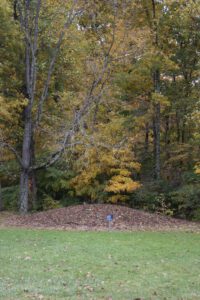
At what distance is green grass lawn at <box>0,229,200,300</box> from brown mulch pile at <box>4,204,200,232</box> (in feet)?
6.01

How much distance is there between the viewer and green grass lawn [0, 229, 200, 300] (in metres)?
6.11

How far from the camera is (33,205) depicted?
64.5ft

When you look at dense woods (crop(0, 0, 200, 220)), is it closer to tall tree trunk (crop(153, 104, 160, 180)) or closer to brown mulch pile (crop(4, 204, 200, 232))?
tall tree trunk (crop(153, 104, 160, 180))

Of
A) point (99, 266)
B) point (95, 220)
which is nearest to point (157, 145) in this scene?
point (95, 220)

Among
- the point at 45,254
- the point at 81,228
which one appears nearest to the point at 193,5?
the point at 81,228

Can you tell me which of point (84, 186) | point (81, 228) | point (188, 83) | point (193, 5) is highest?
point (193, 5)

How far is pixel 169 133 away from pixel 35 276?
17.6 m

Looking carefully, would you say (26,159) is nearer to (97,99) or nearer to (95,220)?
(97,99)

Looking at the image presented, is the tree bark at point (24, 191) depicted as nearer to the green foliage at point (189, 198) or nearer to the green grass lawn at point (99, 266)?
the green grass lawn at point (99, 266)

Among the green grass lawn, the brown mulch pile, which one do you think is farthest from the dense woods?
the green grass lawn

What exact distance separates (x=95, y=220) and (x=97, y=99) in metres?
5.37

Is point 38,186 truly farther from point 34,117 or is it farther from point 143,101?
point 143,101

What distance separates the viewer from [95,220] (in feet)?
48.5

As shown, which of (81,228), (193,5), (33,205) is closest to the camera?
(81,228)
